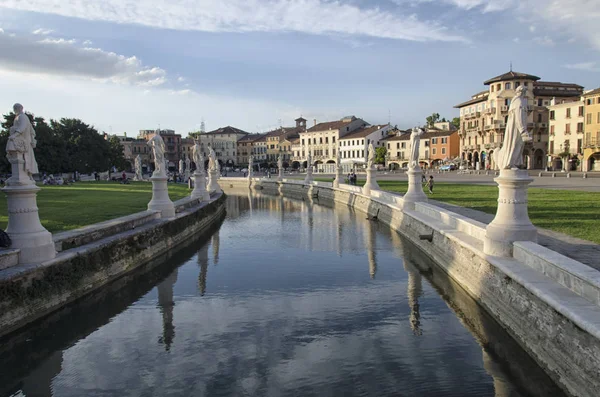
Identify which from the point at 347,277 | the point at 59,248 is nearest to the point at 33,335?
the point at 59,248

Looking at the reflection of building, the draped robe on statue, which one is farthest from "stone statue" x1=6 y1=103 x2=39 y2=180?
the draped robe on statue

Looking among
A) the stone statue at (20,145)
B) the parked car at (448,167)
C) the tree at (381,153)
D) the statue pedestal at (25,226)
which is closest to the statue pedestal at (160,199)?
the stone statue at (20,145)

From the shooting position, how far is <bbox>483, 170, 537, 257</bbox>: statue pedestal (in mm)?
10141

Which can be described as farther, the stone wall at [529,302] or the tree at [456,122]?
the tree at [456,122]

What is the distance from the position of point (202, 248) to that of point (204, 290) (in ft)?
23.0

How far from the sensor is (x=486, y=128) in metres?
79.3

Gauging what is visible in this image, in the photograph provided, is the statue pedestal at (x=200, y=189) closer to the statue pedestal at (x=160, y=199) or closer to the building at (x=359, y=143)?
the statue pedestal at (x=160, y=199)

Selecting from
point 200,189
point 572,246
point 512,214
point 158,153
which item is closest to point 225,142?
point 200,189

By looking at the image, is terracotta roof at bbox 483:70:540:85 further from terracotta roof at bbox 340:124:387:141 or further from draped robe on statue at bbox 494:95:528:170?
draped robe on statue at bbox 494:95:528:170

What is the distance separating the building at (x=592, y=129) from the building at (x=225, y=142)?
89.6m

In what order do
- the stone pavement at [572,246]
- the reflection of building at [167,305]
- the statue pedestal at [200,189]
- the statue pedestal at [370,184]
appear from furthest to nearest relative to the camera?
the statue pedestal at [370,184]
the statue pedestal at [200,189]
the stone pavement at [572,246]
the reflection of building at [167,305]

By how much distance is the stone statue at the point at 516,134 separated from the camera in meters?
10.2

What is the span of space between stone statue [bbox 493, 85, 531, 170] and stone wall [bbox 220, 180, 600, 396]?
1.99 m

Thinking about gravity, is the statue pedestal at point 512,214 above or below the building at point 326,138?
below
